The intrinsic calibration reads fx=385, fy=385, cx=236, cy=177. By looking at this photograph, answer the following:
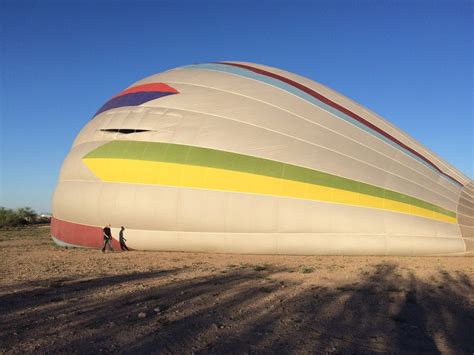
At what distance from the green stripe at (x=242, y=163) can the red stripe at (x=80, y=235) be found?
108 inches

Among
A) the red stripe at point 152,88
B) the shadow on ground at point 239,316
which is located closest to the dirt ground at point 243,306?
the shadow on ground at point 239,316

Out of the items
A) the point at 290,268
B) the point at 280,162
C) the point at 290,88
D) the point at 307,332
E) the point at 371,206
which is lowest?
the point at 307,332

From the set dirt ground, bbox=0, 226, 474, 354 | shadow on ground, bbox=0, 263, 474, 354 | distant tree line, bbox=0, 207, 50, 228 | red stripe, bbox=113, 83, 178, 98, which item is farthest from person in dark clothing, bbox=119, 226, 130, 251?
distant tree line, bbox=0, 207, 50, 228

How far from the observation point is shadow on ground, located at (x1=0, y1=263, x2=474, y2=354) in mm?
4543

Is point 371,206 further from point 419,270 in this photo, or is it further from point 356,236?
point 419,270

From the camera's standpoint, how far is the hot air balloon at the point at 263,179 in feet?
35.5

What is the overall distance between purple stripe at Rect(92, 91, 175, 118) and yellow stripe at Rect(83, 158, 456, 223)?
277 cm

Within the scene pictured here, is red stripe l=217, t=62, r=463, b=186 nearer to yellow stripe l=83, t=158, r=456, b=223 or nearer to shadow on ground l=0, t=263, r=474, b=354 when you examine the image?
yellow stripe l=83, t=158, r=456, b=223

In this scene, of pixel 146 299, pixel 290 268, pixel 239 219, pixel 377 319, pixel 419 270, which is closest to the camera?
pixel 377 319

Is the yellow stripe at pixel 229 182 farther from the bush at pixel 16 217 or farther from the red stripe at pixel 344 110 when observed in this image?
the bush at pixel 16 217

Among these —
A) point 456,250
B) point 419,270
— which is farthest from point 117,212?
point 456,250

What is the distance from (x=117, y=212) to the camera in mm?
12758

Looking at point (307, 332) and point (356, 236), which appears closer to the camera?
point (307, 332)

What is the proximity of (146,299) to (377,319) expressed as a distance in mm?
3751
